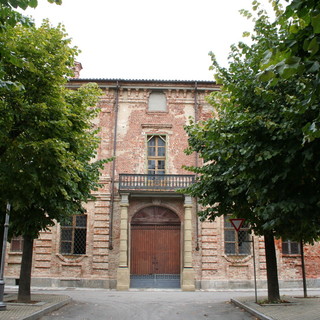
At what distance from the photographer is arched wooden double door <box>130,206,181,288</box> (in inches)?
710

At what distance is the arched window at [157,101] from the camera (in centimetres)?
2058

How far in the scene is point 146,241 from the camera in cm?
1872

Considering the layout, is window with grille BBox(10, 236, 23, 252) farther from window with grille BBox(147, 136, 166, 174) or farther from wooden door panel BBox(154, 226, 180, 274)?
window with grille BBox(147, 136, 166, 174)

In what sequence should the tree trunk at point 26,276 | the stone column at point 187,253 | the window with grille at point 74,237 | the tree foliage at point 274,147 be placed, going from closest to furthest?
the tree foliage at point 274,147
the tree trunk at point 26,276
the stone column at point 187,253
the window with grille at point 74,237

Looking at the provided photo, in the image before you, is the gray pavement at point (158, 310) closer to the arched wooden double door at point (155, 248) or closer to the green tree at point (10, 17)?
the arched wooden double door at point (155, 248)

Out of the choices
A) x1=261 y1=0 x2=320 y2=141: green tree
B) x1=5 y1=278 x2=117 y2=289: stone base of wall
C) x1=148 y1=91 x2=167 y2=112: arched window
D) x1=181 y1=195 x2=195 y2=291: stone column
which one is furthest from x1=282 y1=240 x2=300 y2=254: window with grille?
x1=261 y1=0 x2=320 y2=141: green tree

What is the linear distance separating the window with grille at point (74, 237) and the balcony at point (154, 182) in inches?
113

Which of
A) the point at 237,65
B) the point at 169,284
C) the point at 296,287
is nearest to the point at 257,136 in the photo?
the point at 237,65

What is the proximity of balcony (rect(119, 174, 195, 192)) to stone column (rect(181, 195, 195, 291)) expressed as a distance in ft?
2.88

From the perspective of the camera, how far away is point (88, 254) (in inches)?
722

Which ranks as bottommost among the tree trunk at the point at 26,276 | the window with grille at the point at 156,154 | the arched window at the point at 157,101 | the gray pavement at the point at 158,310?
the gray pavement at the point at 158,310

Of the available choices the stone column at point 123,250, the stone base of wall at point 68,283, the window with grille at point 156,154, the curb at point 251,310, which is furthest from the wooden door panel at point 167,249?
the curb at point 251,310

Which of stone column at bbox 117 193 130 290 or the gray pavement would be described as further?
stone column at bbox 117 193 130 290

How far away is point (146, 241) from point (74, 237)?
12.1ft
